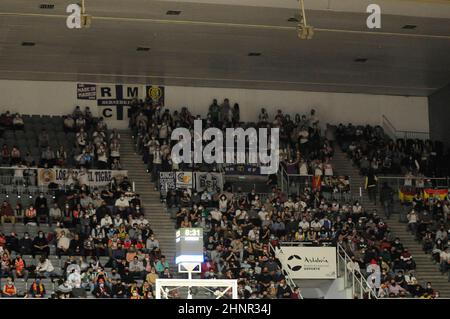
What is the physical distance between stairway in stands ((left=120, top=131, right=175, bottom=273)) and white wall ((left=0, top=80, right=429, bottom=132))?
7.63 feet

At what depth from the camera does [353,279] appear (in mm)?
26969

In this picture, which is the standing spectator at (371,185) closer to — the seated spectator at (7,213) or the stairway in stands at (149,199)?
the stairway in stands at (149,199)

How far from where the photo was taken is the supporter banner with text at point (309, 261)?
27703 mm

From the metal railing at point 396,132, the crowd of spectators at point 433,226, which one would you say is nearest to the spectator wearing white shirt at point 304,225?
the crowd of spectators at point 433,226

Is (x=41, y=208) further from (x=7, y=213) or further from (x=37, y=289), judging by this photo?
(x=37, y=289)

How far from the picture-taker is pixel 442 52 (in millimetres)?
33156

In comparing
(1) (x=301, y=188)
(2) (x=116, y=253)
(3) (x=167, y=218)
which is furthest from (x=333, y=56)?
(2) (x=116, y=253)

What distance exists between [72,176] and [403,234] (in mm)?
12280

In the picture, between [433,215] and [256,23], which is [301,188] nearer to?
[433,215]

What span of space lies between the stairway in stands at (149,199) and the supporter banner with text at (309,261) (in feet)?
12.0

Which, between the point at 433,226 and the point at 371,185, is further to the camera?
the point at 371,185

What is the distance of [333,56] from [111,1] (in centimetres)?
1037

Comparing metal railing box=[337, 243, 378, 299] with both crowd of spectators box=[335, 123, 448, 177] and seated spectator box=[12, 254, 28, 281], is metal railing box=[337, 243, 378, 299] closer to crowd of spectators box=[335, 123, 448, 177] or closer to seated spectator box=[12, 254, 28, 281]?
crowd of spectators box=[335, 123, 448, 177]

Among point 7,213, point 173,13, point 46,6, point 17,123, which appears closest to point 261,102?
point 17,123
